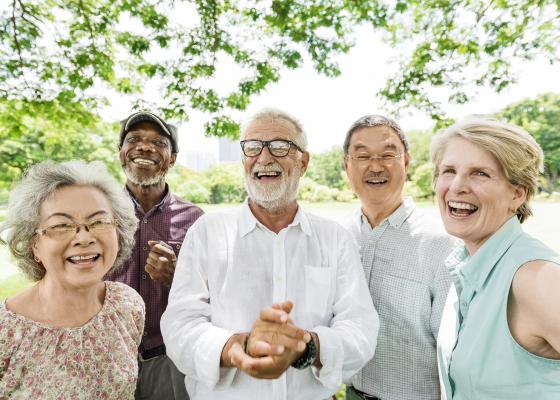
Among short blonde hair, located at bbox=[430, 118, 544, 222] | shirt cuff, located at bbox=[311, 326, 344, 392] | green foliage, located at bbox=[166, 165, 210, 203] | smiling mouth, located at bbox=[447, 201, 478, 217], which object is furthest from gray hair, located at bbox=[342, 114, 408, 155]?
green foliage, located at bbox=[166, 165, 210, 203]

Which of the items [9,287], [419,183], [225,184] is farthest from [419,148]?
[9,287]

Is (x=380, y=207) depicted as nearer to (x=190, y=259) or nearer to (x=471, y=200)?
(x=471, y=200)

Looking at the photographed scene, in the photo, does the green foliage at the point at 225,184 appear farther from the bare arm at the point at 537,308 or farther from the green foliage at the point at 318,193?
the bare arm at the point at 537,308

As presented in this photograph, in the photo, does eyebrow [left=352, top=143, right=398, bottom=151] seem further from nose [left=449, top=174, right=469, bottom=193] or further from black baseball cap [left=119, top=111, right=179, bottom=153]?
black baseball cap [left=119, top=111, right=179, bottom=153]

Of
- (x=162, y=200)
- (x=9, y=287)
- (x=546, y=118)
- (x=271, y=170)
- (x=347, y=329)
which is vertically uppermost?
(x=546, y=118)

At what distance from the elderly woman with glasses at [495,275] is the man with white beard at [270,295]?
451 mm

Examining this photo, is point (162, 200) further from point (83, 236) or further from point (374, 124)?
point (374, 124)

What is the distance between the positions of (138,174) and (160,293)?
994 mm

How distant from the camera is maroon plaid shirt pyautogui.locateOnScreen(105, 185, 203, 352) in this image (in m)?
2.74

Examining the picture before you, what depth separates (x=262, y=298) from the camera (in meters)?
2.05

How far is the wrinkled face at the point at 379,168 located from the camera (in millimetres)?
2545

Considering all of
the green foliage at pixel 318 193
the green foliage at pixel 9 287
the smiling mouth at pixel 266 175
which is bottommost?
the green foliage at pixel 9 287

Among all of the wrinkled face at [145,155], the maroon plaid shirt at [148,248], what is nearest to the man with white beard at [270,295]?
the maroon plaid shirt at [148,248]

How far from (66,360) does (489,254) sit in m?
2.16
